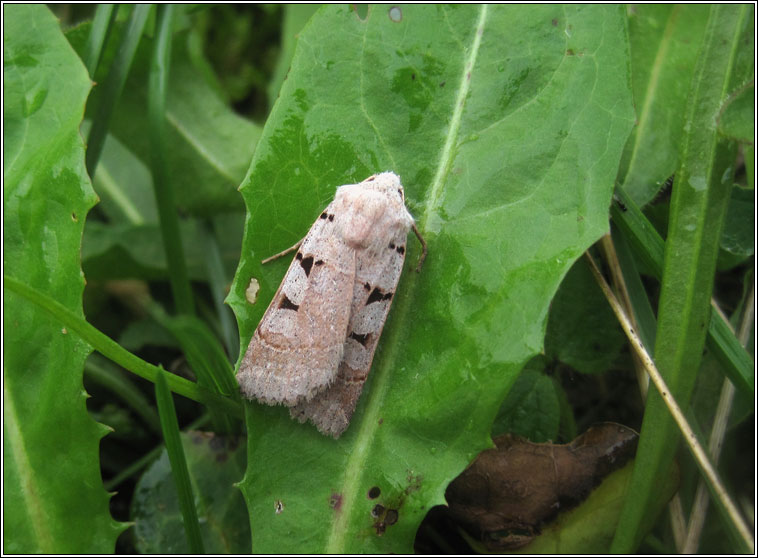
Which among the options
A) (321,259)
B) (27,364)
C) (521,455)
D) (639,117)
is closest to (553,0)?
(639,117)

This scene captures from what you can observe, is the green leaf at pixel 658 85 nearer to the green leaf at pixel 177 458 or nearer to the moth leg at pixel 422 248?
the moth leg at pixel 422 248

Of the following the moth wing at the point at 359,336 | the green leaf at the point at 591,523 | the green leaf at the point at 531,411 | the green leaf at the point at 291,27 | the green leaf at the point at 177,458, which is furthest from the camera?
the green leaf at the point at 291,27

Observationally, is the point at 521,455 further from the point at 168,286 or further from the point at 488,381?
the point at 168,286

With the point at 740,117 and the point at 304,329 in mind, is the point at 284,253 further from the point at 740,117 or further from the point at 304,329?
the point at 740,117

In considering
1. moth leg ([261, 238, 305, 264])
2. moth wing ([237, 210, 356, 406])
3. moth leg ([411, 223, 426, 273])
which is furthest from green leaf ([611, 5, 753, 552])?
moth leg ([261, 238, 305, 264])

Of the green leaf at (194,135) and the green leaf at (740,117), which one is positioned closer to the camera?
the green leaf at (740,117)

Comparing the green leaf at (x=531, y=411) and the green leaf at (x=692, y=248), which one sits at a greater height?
the green leaf at (x=692, y=248)

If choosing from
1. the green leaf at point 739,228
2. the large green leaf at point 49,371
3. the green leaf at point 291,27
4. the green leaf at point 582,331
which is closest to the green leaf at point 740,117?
the green leaf at point 739,228

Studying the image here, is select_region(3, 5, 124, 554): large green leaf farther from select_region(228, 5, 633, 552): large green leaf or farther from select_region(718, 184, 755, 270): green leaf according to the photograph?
select_region(718, 184, 755, 270): green leaf
